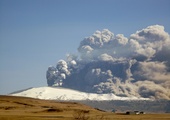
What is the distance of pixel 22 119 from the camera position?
12450 cm

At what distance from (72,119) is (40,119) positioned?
1205 centimetres

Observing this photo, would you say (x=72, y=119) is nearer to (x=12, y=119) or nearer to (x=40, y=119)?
(x=40, y=119)

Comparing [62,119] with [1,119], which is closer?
[1,119]

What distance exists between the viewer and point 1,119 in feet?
395

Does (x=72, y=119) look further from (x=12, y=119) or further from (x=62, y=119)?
(x=12, y=119)

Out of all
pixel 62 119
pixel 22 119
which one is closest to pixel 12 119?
pixel 22 119

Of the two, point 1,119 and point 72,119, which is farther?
point 72,119

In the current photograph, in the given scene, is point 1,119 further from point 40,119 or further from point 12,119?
point 40,119

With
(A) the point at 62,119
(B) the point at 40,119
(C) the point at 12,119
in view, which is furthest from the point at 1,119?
(A) the point at 62,119

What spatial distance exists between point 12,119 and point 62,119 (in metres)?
18.5

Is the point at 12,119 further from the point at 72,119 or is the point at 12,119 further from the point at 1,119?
the point at 72,119

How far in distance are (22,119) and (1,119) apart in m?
7.59

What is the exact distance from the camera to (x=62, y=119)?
130750 mm

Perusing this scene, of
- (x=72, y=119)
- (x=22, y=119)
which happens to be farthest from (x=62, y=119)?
(x=22, y=119)
